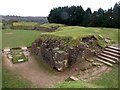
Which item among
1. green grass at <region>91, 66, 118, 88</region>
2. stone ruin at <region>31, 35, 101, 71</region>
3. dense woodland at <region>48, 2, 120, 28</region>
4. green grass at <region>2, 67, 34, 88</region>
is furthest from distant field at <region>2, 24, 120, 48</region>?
dense woodland at <region>48, 2, 120, 28</region>

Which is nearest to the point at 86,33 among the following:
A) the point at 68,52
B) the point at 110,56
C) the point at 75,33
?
the point at 75,33

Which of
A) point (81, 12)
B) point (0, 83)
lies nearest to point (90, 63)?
point (0, 83)

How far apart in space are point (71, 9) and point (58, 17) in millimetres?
2761

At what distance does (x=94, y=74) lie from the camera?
8023 millimetres

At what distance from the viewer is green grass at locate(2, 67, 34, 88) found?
7.54 m

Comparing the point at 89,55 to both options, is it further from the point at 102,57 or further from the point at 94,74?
the point at 94,74

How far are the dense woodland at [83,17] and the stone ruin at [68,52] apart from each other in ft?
44.4

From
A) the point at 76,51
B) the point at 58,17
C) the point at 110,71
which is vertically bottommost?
the point at 110,71

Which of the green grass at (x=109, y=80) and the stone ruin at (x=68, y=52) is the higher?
the stone ruin at (x=68, y=52)

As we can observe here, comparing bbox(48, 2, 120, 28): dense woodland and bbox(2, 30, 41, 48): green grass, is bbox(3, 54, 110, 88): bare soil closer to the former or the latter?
bbox(2, 30, 41, 48): green grass

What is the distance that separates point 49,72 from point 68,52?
1379 mm

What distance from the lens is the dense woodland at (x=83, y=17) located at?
23.9 meters

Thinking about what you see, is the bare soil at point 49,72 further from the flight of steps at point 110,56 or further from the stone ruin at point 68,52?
the flight of steps at point 110,56

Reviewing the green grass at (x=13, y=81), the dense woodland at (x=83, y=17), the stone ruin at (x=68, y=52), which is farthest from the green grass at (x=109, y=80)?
the dense woodland at (x=83, y=17)
